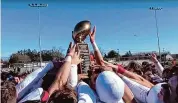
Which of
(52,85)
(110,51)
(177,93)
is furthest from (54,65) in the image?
(110,51)

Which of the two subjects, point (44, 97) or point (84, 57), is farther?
point (84, 57)

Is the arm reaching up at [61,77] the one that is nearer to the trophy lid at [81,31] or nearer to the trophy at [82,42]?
the trophy at [82,42]

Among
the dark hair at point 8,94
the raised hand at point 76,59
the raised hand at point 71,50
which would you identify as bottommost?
the dark hair at point 8,94

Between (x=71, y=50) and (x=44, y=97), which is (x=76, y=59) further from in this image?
(x=44, y=97)

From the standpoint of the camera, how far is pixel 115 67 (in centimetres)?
249

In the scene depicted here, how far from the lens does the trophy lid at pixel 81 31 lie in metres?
3.27

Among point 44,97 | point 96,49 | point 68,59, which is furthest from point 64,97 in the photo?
point 96,49

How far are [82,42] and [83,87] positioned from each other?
1.01 meters

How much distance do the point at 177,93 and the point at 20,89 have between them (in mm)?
1119

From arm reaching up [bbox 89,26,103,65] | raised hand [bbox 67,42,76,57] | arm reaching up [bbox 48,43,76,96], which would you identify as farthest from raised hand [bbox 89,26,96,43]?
arm reaching up [bbox 48,43,76,96]

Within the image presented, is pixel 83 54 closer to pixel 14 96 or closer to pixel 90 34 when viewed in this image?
pixel 90 34

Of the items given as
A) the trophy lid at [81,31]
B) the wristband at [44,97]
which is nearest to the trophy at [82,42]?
the trophy lid at [81,31]

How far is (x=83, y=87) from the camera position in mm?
2238

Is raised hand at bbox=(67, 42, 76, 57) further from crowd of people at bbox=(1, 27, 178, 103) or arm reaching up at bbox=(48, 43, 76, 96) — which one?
arm reaching up at bbox=(48, 43, 76, 96)
